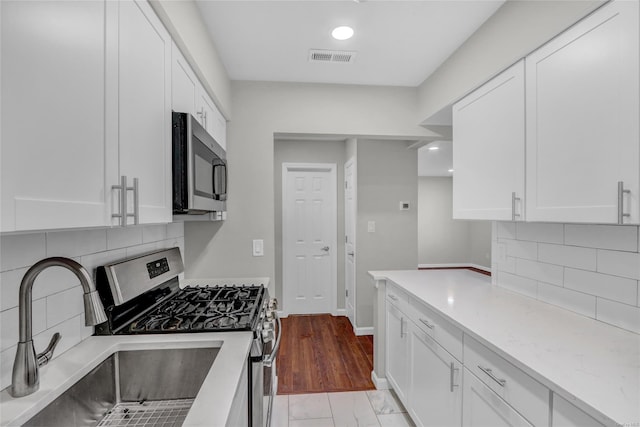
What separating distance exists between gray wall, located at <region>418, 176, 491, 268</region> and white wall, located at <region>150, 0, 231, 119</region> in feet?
20.7

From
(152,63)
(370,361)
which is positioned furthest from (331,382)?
(152,63)

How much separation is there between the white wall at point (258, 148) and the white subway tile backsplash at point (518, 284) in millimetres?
1378

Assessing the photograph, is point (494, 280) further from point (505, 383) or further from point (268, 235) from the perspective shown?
point (268, 235)

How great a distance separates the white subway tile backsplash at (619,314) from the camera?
1300 mm

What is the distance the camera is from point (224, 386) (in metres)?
0.95

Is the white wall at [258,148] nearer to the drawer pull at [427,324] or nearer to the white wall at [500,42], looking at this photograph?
the white wall at [500,42]

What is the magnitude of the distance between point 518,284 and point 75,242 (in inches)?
88.0

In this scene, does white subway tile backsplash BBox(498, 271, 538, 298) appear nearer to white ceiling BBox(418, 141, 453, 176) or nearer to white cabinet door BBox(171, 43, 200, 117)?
white cabinet door BBox(171, 43, 200, 117)

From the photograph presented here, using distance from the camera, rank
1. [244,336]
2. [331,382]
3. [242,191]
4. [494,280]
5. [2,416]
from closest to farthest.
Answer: [2,416] < [244,336] < [494,280] < [242,191] < [331,382]

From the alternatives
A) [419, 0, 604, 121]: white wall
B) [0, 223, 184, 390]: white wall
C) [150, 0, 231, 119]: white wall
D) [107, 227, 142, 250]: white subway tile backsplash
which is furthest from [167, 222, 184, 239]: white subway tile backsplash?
[419, 0, 604, 121]: white wall

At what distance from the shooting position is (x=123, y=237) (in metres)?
1.50

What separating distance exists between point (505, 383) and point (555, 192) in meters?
0.82

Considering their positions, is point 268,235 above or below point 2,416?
above

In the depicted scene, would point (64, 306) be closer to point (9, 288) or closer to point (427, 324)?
point (9, 288)
